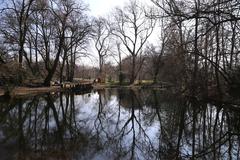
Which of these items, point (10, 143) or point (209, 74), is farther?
point (209, 74)

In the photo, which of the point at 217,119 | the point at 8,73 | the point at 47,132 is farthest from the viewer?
the point at 8,73

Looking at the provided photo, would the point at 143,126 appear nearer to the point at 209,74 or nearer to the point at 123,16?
the point at 209,74

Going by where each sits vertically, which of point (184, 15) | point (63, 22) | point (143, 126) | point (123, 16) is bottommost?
point (143, 126)

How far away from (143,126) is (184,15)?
540 cm

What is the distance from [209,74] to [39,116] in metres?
18.3

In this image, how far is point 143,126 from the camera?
48.2ft

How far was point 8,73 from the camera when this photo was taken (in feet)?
88.1

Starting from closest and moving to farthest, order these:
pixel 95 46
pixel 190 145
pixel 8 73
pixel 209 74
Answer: pixel 190 145, pixel 8 73, pixel 209 74, pixel 95 46

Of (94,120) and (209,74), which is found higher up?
(209,74)

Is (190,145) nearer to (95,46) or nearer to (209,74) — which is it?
(209,74)

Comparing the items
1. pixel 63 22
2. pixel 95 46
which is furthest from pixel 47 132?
pixel 95 46

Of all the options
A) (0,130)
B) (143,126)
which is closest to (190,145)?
(143,126)

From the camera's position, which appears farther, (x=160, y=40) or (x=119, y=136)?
(x=160, y=40)

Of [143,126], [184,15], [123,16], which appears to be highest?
[123,16]
